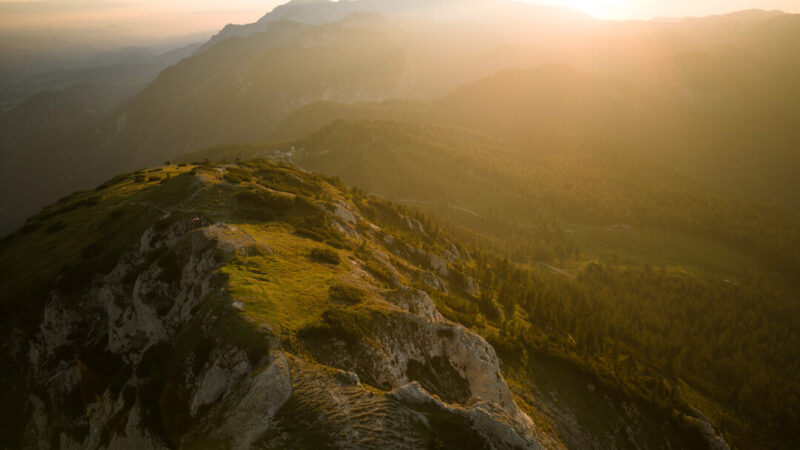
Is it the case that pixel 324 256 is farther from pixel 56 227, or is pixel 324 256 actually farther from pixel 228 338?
pixel 56 227

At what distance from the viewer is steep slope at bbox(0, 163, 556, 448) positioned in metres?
17.6

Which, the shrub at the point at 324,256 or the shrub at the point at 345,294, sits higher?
the shrub at the point at 345,294

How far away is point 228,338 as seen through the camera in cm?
2053

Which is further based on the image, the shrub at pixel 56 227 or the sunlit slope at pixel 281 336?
the shrub at pixel 56 227

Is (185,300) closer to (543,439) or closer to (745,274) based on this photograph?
(543,439)

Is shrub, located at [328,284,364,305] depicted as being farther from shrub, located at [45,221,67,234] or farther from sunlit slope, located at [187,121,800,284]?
sunlit slope, located at [187,121,800,284]

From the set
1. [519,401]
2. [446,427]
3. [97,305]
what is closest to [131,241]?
[97,305]

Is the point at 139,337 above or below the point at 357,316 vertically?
below

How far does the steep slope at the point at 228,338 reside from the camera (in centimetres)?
1758

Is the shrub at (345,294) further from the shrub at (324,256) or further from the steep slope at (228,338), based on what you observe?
the shrub at (324,256)

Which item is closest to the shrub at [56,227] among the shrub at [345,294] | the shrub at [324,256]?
the shrub at [324,256]

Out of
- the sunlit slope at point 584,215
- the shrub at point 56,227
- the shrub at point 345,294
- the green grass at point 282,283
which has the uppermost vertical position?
the green grass at point 282,283

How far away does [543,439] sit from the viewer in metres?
26.8

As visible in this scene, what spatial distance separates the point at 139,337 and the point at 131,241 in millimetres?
14159
